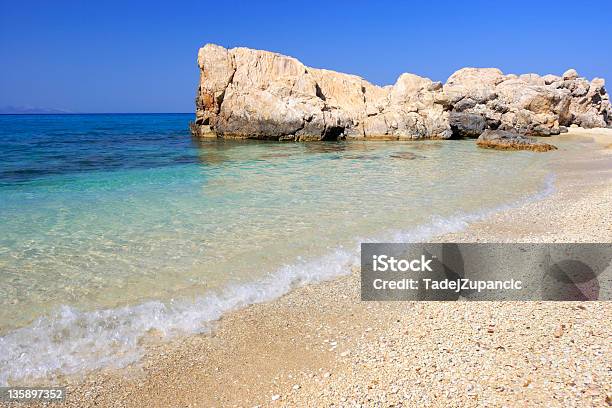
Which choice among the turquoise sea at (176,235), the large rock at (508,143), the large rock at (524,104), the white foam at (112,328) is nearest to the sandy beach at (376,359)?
the white foam at (112,328)

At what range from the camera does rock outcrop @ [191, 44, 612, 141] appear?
1355 inches

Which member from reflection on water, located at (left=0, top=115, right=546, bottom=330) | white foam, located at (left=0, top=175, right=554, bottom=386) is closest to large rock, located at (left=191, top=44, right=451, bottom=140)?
reflection on water, located at (left=0, top=115, right=546, bottom=330)

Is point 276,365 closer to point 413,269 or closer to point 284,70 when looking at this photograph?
point 413,269

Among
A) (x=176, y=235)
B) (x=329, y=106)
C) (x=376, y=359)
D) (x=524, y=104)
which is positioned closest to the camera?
(x=376, y=359)

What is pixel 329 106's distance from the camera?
3600cm

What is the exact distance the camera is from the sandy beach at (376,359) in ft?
11.3

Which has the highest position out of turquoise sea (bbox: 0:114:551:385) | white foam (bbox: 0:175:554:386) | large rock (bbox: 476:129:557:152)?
large rock (bbox: 476:129:557:152)

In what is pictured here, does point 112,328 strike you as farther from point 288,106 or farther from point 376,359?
point 288,106

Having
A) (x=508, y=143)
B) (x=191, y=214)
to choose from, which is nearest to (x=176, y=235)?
(x=191, y=214)

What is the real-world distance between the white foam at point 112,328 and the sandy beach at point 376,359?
0.82 feet

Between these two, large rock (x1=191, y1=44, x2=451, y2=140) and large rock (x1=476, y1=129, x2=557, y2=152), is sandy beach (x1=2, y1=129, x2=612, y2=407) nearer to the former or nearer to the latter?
large rock (x1=476, y1=129, x2=557, y2=152)

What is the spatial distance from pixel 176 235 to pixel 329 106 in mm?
29351

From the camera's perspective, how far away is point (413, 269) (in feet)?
22.1

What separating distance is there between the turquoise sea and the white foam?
20 mm
